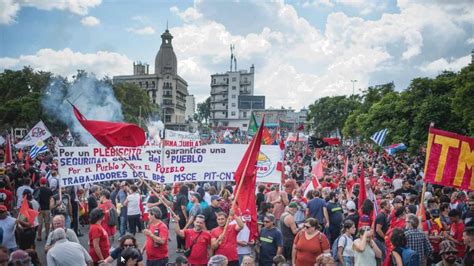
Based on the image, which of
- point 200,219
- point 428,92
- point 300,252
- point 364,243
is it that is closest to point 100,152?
point 200,219

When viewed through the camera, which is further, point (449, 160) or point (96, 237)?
point (449, 160)

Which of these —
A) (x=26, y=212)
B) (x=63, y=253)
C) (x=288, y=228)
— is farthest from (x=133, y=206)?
(x=63, y=253)

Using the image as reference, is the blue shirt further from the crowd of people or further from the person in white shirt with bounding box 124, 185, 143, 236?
the person in white shirt with bounding box 124, 185, 143, 236

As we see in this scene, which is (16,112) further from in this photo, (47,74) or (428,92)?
(428,92)

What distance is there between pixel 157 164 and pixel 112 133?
312 centimetres

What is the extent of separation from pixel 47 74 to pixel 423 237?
188 feet

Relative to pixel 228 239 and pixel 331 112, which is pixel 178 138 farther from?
pixel 331 112

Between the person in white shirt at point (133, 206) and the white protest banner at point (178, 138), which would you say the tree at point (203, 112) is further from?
the person in white shirt at point (133, 206)

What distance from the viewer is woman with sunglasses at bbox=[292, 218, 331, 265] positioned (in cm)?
660

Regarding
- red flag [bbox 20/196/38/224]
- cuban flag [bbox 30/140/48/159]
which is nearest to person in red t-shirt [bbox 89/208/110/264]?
red flag [bbox 20/196/38/224]

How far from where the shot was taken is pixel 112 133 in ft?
27.6

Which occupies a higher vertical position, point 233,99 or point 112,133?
point 112,133

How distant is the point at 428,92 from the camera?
3488 centimetres

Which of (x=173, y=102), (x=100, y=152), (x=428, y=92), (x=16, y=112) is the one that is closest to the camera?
(x=100, y=152)
